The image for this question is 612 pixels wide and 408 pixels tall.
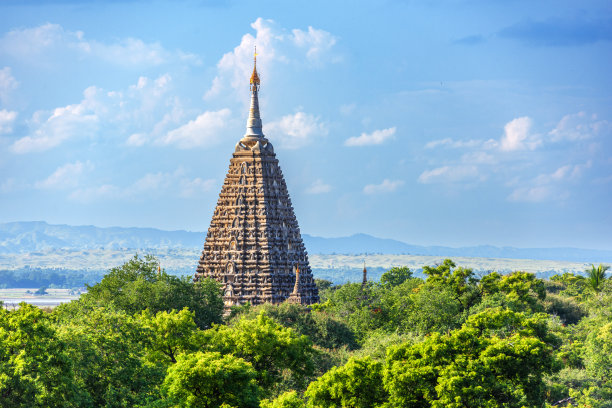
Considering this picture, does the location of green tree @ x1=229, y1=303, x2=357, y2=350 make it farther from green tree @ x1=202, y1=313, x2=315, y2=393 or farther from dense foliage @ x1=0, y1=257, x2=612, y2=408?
green tree @ x1=202, y1=313, x2=315, y2=393

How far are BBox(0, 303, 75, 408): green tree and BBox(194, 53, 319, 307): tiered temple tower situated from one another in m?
67.6

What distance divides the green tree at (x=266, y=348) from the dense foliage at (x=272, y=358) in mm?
108

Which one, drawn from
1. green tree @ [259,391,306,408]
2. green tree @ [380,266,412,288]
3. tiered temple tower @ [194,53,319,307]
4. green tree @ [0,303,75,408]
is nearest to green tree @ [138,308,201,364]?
green tree @ [259,391,306,408]

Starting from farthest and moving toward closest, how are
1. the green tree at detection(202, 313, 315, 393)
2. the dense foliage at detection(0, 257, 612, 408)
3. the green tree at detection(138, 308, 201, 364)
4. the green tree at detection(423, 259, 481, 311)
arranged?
the green tree at detection(423, 259, 481, 311) < the green tree at detection(138, 308, 201, 364) < the green tree at detection(202, 313, 315, 393) < the dense foliage at detection(0, 257, 612, 408)

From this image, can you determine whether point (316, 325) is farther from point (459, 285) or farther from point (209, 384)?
point (209, 384)

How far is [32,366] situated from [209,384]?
40.0ft

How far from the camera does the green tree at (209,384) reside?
65188mm

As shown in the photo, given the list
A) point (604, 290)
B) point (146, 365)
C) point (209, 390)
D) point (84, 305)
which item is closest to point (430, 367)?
point (209, 390)

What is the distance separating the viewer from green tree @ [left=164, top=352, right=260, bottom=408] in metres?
65.2

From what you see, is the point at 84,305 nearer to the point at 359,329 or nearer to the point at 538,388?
the point at 359,329

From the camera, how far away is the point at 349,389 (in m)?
64.8

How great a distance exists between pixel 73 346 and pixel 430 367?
76.5ft

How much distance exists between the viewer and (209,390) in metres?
65.9

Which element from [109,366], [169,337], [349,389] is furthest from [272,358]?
[109,366]
